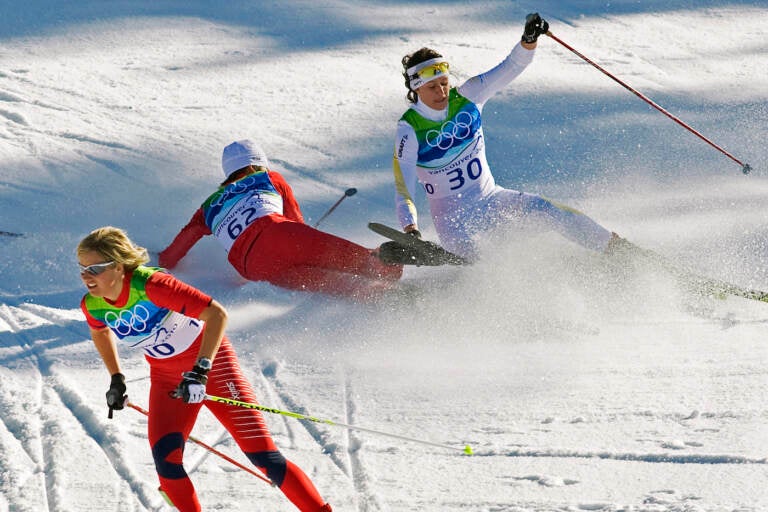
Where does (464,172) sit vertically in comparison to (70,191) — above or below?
below

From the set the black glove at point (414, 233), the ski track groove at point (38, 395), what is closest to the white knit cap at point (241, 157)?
the black glove at point (414, 233)

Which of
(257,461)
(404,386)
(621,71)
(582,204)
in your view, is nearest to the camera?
(257,461)

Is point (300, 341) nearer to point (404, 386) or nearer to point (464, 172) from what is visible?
point (404, 386)

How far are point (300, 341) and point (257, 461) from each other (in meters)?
1.83

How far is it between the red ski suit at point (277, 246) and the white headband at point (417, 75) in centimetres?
102

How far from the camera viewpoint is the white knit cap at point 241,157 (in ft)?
21.7

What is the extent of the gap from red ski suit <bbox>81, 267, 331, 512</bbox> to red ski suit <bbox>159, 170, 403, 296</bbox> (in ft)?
7.18

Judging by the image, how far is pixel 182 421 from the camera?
390cm

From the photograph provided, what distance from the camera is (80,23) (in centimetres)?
1127

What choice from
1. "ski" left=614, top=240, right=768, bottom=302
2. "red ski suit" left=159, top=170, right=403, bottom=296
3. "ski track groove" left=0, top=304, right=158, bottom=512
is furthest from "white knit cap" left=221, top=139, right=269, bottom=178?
"ski" left=614, top=240, right=768, bottom=302

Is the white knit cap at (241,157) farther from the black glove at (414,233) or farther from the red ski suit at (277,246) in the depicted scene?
the black glove at (414,233)

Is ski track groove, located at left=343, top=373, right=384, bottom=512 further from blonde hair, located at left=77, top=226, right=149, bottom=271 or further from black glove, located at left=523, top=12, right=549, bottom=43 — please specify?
black glove, located at left=523, top=12, right=549, bottom=43

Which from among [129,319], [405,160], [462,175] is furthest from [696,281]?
[129,319]

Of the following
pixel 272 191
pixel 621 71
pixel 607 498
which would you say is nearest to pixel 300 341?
pixel 272 191
